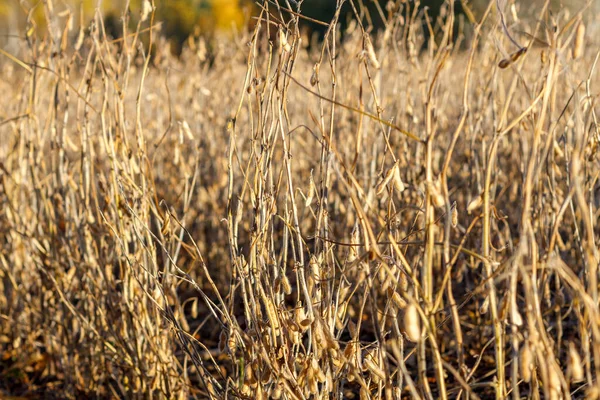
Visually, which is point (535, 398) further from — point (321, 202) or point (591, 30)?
point (591, 30)

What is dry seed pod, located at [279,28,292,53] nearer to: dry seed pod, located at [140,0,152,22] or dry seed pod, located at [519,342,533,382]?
dry seed pod, located at [140,0,152,22]

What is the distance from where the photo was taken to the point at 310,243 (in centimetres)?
307

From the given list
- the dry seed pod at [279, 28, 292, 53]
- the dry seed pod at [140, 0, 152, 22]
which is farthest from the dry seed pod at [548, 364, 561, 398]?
the dry seed pod at [140, 0, 152, 22]

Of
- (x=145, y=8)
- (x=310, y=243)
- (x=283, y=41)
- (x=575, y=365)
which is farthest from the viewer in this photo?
(x=310, y=243)

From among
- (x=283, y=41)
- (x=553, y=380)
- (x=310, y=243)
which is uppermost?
(x=283, y=41)

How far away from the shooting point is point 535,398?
946 mm

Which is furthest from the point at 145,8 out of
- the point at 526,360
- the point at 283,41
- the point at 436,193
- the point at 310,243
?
the point at 310,243

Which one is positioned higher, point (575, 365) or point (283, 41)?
point (283, 41)

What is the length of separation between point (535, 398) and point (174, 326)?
2.21 ft

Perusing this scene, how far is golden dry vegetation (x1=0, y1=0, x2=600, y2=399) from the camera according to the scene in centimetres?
88

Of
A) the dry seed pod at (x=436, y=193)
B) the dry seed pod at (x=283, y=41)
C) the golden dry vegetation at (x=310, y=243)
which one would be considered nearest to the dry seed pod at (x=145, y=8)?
the golden dry vegetation at (x=310, y=243)

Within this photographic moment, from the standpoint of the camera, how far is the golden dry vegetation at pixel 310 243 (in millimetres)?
883

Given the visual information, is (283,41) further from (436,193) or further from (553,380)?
(553,380)

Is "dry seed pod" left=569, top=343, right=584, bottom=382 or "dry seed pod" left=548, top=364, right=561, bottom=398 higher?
"dry seed pod" left=569, top=343, right=584, bottom=382
